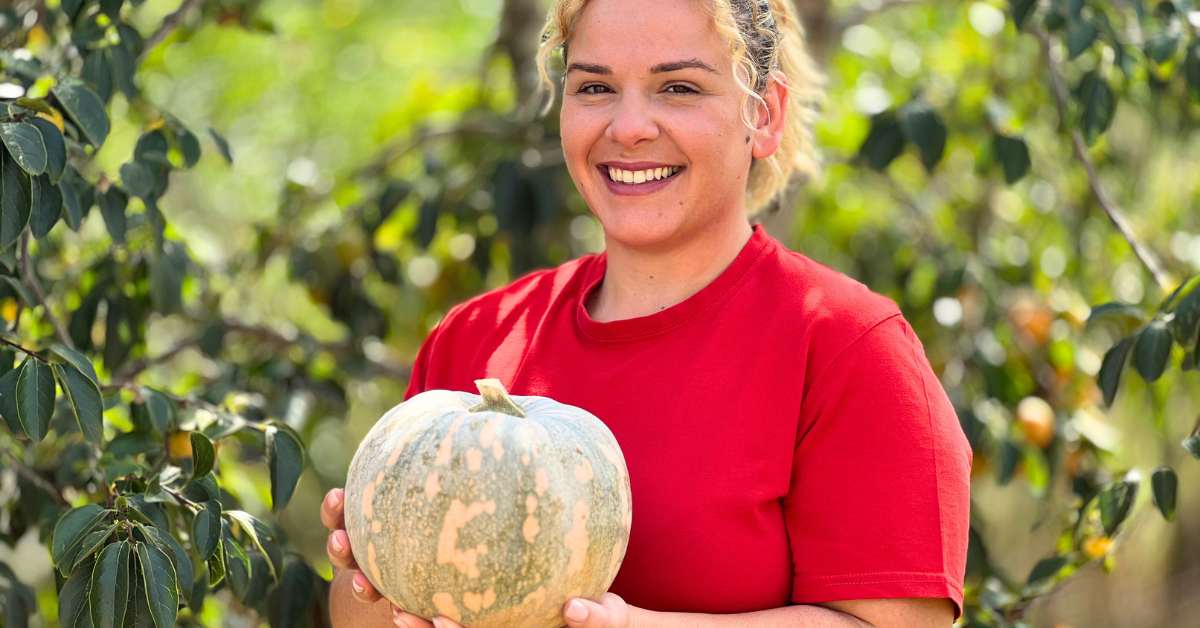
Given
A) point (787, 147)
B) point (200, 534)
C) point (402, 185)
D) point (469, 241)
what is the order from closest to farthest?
point (200, 534) → point (787, 147) → point (402, 185) → point (469, 241)

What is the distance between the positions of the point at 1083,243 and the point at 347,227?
8.04 ft

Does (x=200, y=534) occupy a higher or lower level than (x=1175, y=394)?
higher

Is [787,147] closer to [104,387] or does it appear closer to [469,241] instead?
[104,387]

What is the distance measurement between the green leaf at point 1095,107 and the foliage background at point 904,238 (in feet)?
0.06

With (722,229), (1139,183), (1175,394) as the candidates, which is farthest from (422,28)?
(722,229)

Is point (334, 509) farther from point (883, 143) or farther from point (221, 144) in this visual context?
point (883, 143)

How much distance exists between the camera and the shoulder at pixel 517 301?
218 centimetres

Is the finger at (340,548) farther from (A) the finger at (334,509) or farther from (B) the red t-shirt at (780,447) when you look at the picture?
(B) the red t-shirt at (780,447)

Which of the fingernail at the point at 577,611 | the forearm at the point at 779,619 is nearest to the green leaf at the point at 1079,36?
the forearm at the point at 779,619

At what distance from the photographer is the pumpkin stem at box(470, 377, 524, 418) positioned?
5.55 feet

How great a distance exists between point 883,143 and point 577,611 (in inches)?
81.1

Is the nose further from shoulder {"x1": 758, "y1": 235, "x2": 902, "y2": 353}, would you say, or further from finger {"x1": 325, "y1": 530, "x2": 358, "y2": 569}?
finger {"x1": 325, "y1": 530, "x2": 358, "y2": 569}

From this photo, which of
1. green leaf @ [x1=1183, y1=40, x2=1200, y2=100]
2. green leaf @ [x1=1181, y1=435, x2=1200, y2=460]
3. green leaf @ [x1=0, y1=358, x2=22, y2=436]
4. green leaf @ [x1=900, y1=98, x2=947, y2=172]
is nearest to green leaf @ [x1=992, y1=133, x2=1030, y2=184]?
green leaf @ [x1=900, y1=98, x2=947, y2=172]

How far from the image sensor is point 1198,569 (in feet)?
20.6
